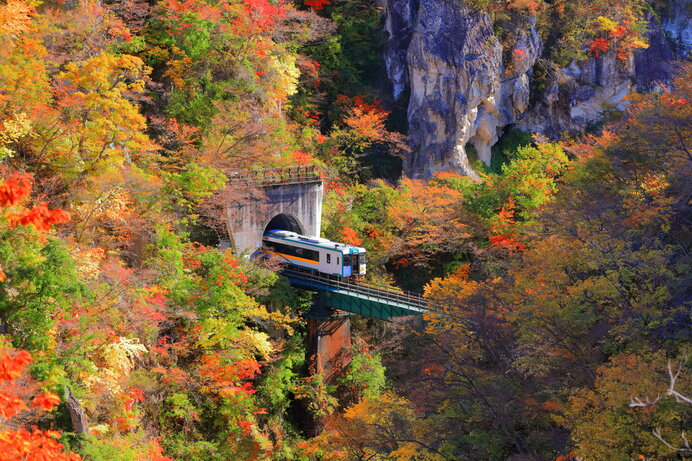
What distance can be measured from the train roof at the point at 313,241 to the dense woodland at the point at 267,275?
1949mm

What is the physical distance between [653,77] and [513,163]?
576 inches

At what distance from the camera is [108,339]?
1634cm

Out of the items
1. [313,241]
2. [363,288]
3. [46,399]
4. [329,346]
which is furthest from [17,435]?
[329,346]

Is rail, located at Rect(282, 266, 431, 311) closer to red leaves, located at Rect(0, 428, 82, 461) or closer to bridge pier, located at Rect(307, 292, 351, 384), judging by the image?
bridge pier, located at Rect(307, 292, 351, 384)

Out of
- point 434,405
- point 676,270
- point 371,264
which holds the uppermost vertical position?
point 676,270

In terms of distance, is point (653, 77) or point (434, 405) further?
point (653, 77)

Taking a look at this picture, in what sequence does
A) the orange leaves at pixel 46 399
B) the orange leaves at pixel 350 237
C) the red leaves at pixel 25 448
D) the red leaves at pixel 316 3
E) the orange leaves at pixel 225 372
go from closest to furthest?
the red leaves at pixel 25 448 < the orange leaves at pixel 46 399 < the orange leaves at pixel 225 372 < the orange leaves at pixel 350 237 < the red leaves at pixel 316 3

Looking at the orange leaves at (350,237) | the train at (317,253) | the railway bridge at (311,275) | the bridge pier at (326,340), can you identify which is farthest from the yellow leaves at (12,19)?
the orange leaves at (350,237)

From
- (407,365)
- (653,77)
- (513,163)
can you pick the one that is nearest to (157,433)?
(407,365)

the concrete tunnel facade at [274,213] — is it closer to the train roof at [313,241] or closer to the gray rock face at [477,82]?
the train roof at [313,241]

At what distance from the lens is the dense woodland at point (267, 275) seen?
1407 cm

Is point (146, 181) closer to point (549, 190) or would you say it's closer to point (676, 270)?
point (676, 270)

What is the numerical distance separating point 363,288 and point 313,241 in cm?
268

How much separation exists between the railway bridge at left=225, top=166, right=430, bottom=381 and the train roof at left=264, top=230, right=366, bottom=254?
0.60 metres
